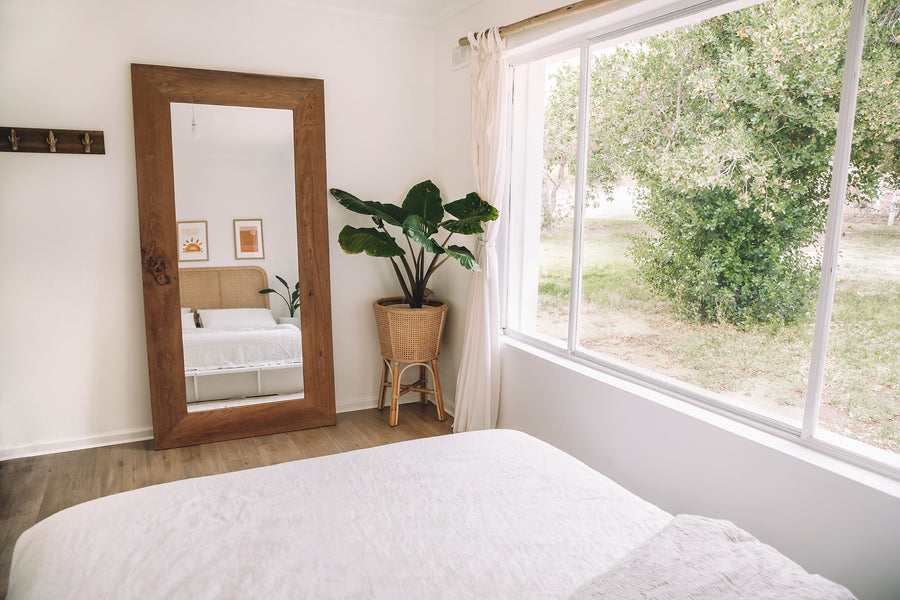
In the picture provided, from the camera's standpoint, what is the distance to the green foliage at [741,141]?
5.97 ft

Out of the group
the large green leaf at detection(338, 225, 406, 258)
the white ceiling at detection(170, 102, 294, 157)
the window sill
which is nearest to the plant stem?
the large green leaf at detection(338, 225, 406, 258)

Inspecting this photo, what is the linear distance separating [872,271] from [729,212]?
2.23 feet

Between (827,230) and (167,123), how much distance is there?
319cm

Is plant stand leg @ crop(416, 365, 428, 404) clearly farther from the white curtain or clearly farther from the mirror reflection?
the mirror reflection

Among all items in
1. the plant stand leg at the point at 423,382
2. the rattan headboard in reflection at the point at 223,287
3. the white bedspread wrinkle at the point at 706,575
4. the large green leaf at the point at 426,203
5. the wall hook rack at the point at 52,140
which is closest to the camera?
the white bedspread wrinkle at the point at 706,575

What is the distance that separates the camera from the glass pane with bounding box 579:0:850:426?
7.01 ft

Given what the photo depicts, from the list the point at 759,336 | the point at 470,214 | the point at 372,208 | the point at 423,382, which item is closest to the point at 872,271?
the point at 759,336

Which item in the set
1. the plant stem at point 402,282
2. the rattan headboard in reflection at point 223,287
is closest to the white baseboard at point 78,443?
the rattan headboard in reflection at point 223,287

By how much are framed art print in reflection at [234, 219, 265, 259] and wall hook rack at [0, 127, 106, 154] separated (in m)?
0.80

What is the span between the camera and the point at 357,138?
12.5 ft

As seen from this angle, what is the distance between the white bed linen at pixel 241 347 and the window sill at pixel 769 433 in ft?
5.66

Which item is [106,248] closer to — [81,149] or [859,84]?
[81,149]

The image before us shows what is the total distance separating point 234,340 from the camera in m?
3.48

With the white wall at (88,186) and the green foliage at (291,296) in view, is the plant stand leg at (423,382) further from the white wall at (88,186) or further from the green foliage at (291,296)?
the white wall at (88,186)
